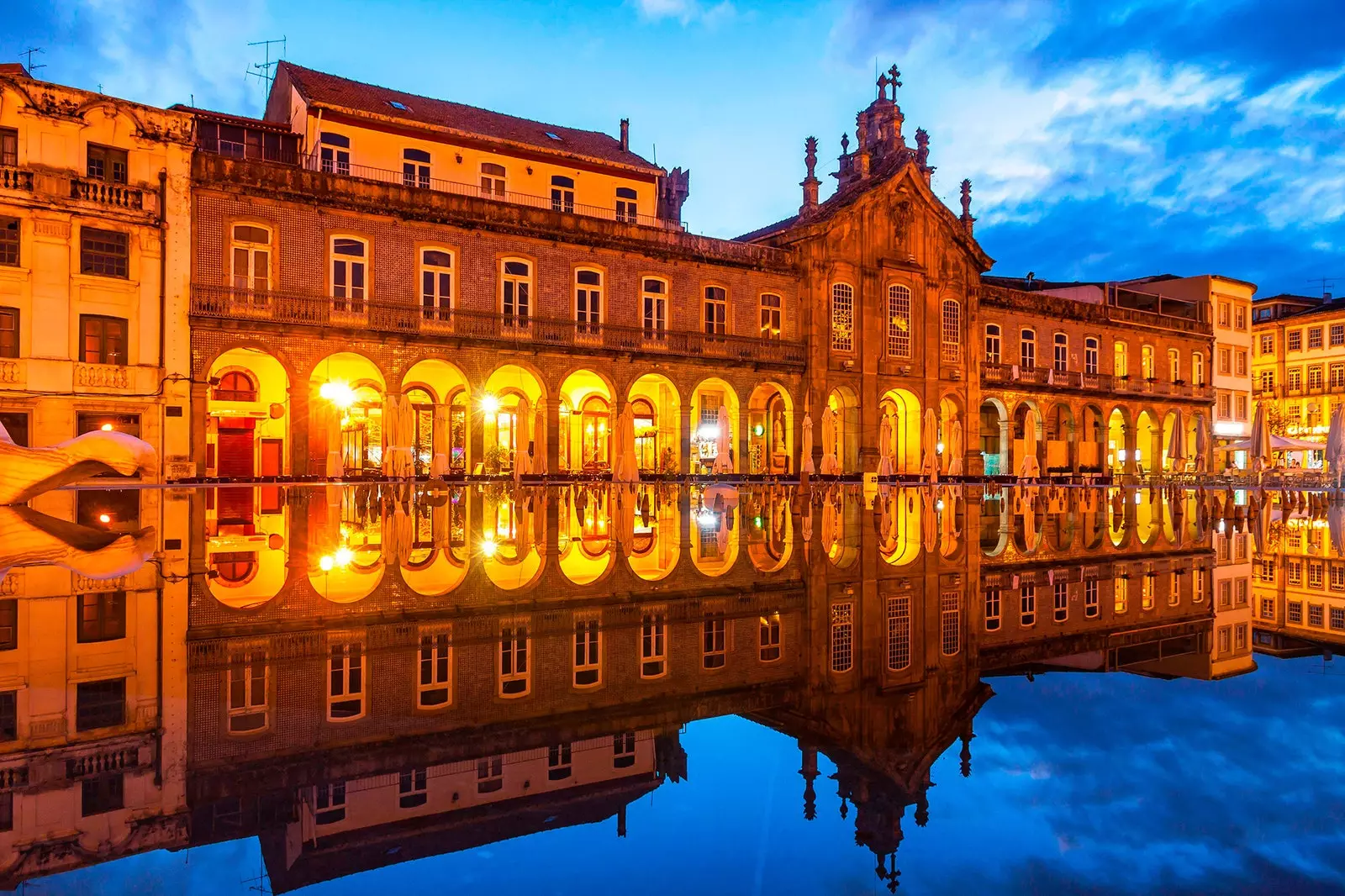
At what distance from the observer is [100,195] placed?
23859mm

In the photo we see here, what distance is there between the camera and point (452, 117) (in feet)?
110

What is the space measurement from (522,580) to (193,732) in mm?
3987

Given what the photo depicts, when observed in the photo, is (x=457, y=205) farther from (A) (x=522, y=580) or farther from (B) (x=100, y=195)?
(A) (x=522, y=580)

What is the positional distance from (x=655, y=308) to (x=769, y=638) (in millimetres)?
28872

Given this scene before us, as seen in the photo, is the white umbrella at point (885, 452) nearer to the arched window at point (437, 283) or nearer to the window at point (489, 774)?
the arched window at point (437, 283)

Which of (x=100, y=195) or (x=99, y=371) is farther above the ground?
(x=100, y=195)

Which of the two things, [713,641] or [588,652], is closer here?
[588,652]

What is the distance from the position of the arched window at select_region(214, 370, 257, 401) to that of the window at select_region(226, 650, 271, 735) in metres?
26.3

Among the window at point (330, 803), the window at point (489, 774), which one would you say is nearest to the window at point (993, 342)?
the window at point (489, 774)

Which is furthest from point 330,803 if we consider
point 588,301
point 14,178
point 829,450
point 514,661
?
point 588,301

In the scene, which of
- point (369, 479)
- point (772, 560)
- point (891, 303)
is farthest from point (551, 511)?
point (891, 303)

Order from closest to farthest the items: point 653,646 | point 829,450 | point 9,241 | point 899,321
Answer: point 653,646 → point 9,241 → point 829,450 → point 899,321

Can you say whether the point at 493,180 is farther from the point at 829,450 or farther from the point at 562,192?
the point at 829,450

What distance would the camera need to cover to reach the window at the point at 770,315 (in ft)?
117
